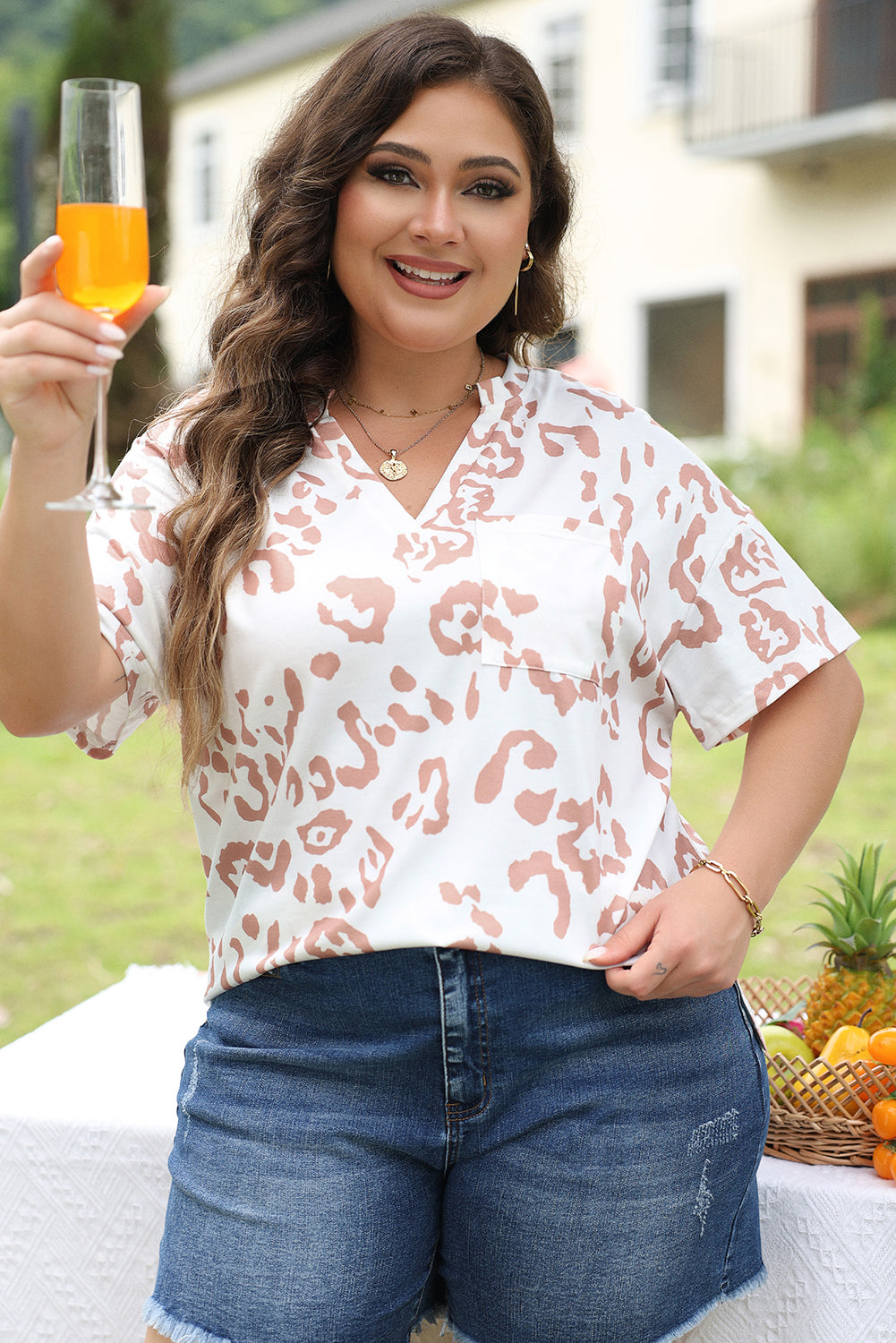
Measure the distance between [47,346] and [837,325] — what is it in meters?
13.5

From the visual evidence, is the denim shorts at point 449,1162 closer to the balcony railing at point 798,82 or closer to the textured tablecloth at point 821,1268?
the textured tablecloth at point 821,1268

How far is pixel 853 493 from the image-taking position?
8852 mm

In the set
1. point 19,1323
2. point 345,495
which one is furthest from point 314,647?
point 19,1323

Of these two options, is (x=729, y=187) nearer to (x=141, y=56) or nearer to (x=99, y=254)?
(x=141, y=56)

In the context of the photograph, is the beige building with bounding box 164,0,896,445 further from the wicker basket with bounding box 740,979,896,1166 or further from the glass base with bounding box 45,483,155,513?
the glass base with bounding box 45,483,155,513

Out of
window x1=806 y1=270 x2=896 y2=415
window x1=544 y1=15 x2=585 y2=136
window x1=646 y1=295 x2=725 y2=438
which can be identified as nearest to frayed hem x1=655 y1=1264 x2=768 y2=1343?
window x1=806 y1=270 x2=896 y2=415

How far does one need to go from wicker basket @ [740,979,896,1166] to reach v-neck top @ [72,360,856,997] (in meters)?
0.42

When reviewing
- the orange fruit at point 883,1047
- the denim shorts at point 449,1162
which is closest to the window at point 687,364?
the orange fruit at point 883,1047

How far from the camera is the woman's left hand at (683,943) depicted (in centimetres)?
159

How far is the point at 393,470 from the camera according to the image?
5.80 feet

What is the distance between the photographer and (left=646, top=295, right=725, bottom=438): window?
15219 millimetres

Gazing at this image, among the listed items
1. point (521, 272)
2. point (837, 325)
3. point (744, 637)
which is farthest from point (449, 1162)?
point (837, 325)

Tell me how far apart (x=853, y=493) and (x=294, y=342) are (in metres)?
7.53

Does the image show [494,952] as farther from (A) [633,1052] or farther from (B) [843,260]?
(B) [843,260]
